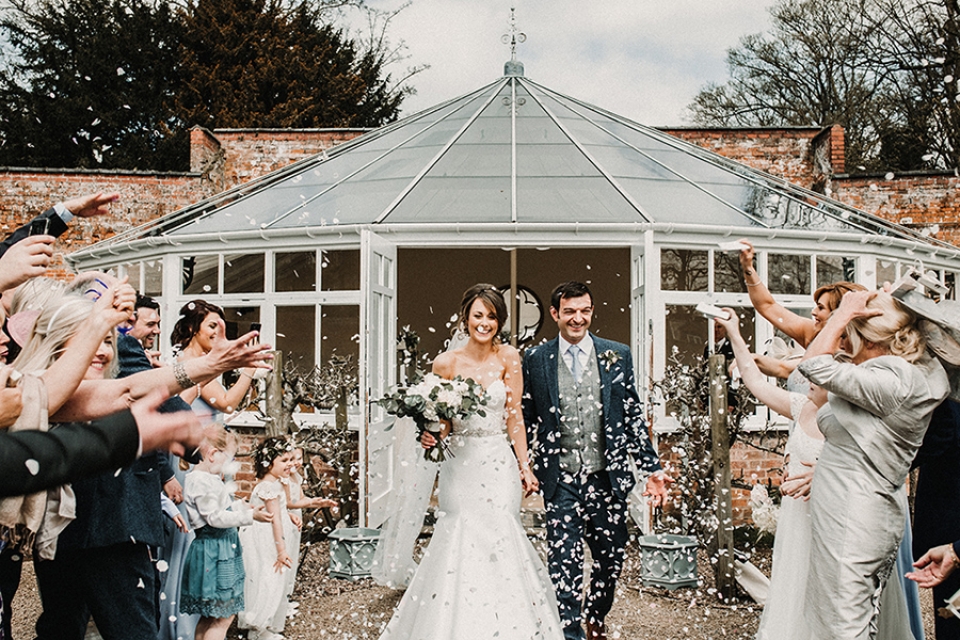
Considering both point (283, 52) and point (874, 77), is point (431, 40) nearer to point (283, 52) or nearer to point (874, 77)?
point (283, 52)

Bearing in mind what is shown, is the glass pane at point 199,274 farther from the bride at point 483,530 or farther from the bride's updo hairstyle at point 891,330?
the bride's updo hairstyle at point 891,330

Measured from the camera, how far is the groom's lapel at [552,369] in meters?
4.27

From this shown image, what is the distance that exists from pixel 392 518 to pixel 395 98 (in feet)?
58.1

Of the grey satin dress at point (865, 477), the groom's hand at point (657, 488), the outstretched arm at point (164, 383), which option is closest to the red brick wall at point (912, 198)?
the groom's hand at point (657, 488)

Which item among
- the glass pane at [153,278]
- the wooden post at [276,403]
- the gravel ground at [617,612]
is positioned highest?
the glass pane at [153,278]

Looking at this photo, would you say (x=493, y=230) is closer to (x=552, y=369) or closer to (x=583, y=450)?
(x=552, y=369)

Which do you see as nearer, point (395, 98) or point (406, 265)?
point (406, 265)

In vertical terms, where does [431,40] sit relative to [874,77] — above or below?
above

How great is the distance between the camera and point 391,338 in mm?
7391

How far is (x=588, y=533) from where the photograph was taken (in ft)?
13.7

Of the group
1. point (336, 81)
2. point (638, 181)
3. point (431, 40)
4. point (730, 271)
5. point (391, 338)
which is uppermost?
point (431, 40)

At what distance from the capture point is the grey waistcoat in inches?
163

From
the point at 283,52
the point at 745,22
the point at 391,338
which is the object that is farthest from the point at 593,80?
the point at 391,338

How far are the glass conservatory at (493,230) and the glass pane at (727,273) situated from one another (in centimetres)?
1
